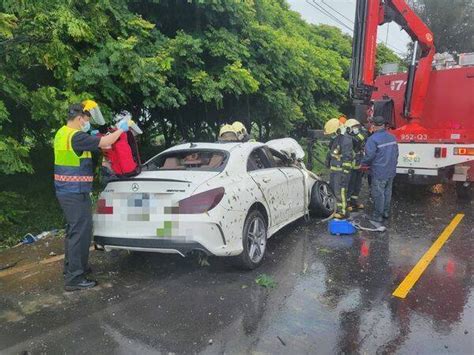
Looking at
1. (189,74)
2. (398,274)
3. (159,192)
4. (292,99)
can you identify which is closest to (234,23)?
(189,74)

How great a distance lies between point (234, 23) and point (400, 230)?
5.12 meters

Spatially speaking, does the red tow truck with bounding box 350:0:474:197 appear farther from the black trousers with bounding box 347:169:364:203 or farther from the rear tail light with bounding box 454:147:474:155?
the black trousers with bounding box 347:169:364:203

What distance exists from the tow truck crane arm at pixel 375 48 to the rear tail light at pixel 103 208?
592 cm

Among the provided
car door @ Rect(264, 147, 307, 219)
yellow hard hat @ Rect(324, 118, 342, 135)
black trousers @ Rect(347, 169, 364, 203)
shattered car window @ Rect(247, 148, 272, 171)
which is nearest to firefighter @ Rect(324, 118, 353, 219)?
yellow hard hat @ Rect(324, 118, 342, 135)

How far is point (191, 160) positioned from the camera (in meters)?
5.53

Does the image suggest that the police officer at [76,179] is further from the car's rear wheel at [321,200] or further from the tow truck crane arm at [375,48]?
the tow truck crane arm at [375,48]

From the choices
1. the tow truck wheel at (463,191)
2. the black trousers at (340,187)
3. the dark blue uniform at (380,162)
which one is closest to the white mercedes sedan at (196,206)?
the black trousers at (340,187)

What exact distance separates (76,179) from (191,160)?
1450mm

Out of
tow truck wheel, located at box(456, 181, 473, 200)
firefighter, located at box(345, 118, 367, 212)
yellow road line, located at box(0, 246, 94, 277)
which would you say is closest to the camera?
yellow road line, located at box(0, 246, 94, 277)

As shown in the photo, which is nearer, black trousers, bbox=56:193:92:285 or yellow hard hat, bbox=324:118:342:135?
black trousers, bbox=56:193:92:285

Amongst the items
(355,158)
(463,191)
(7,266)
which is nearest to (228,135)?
(355,158)

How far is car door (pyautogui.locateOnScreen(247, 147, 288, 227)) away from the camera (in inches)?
217

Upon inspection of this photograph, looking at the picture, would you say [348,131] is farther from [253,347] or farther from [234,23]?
[253,347]

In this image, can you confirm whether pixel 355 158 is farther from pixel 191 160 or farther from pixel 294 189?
pixel 191 160
